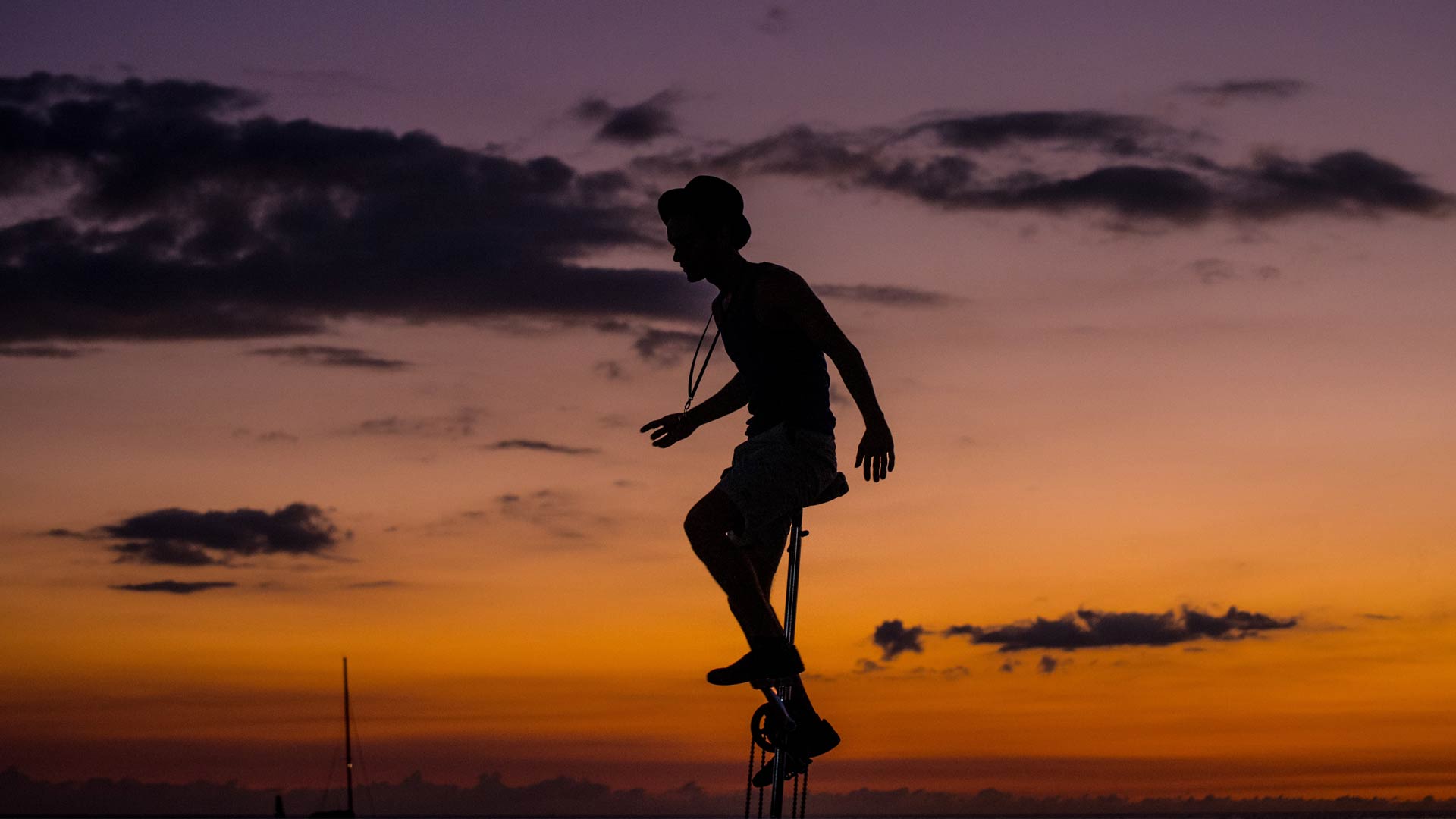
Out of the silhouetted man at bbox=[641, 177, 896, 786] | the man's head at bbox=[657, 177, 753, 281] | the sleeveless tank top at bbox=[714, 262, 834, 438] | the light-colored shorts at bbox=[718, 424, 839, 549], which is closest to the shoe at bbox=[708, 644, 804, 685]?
the silhouetted man at bbox=[641, 177, 896, 786]

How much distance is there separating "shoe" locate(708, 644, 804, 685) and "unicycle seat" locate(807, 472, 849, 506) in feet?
2.58

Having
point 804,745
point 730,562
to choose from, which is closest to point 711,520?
point 730,562

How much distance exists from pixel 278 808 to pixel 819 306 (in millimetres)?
77137

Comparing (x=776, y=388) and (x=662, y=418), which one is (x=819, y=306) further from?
(x=662, y=418)

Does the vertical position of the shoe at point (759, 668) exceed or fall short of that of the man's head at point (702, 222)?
it falls short

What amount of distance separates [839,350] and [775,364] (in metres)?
0.49

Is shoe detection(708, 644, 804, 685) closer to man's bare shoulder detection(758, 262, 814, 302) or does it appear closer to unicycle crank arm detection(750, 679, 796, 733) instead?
unicycle crank arm detection(750, 679, 796, 733)

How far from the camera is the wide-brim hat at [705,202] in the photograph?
32.8 ft

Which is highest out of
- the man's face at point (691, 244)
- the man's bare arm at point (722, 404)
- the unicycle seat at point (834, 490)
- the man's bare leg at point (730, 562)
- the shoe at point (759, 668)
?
the man's face at point (691, 244)

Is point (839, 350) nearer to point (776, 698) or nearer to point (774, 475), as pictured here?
point (774, 475)

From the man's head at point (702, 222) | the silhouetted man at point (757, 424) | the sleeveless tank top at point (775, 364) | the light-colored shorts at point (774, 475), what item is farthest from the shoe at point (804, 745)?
the man's head at point (702, 222)

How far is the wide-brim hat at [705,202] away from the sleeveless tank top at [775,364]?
1.01ft

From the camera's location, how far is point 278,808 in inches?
3258

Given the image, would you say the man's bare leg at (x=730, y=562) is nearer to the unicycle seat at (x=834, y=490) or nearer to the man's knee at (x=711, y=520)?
the man's knee at (x=711, y=520)
